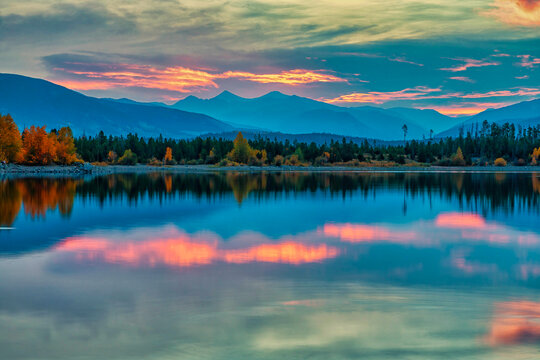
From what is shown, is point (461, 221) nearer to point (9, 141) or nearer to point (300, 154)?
point (9, 141)

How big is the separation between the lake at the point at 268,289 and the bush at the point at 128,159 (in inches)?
5398

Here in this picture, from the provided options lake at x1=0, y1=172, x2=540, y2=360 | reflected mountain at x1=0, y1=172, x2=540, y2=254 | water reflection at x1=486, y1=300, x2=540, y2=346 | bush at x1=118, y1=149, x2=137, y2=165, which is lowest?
water reflection at x1=486, y1=300, x2=540, y2=346

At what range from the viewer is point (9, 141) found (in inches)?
4294

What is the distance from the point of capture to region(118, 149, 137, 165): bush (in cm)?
16550

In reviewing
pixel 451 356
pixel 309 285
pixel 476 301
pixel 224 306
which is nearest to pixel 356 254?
pixel 309 285

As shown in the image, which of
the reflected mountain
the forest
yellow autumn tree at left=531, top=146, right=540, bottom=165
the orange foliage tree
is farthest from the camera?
yellow autumn tree at left=531, top=146, right=540, bottom=165

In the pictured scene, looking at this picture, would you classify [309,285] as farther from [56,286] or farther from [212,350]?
[56,286]

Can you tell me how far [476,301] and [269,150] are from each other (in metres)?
169

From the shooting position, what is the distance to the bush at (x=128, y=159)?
543ft

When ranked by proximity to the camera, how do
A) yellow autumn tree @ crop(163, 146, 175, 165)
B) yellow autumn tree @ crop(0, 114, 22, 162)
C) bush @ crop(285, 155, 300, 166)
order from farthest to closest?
1. yellow autumn tree @ crop(163, 146, 175, 165)
2. bush @ crop(285, 155, 300, 166)
3. yellow autumn tree @ crop(0, 114, 22, 162)

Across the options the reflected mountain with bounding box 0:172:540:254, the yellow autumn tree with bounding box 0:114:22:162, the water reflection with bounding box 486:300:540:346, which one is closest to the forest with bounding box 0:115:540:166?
the yellow autumn tree with bounding box 0:114:22:162

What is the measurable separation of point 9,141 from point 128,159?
191 ft

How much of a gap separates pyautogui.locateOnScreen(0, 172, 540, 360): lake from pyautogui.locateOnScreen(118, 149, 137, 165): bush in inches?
5398

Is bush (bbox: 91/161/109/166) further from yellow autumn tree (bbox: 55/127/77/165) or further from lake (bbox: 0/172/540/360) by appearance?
lake (bbox: 0/172/540/360)
